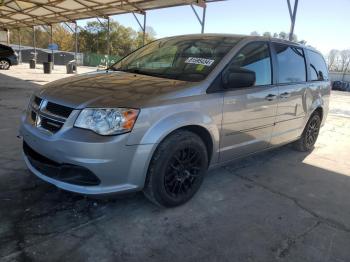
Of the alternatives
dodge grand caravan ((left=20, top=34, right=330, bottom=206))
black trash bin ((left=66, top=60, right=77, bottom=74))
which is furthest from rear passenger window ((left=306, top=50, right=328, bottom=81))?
black trash bin ((left=66, top=60, right=77, bottom=74))

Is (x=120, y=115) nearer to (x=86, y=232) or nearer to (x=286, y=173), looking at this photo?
(x=86, y=232)

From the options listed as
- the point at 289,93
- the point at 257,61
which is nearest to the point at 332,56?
the point at 289,93

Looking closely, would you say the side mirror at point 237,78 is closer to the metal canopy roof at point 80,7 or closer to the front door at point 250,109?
the front door at point 250,109

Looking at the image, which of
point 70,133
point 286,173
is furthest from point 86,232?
point 286,173

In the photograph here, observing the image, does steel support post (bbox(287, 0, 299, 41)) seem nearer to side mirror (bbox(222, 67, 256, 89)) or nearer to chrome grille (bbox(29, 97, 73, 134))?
side mirror (bbox(222, 67, 256, 89))

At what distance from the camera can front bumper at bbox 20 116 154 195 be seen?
2.49 metres

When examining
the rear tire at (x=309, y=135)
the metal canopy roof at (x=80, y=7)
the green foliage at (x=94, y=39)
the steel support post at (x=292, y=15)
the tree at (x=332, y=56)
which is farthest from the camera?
the tree at (x=332, y=56)

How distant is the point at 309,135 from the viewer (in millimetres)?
5516

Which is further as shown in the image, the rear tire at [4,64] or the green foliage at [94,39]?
the green foliage at [94,39]

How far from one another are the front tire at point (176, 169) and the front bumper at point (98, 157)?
121 mm

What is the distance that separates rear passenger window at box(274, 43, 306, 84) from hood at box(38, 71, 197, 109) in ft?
5.81

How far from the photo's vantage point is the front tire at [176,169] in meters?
2.79

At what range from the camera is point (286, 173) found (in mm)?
4434

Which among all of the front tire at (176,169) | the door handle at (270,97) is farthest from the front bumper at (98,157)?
the door handle at (270,97)
